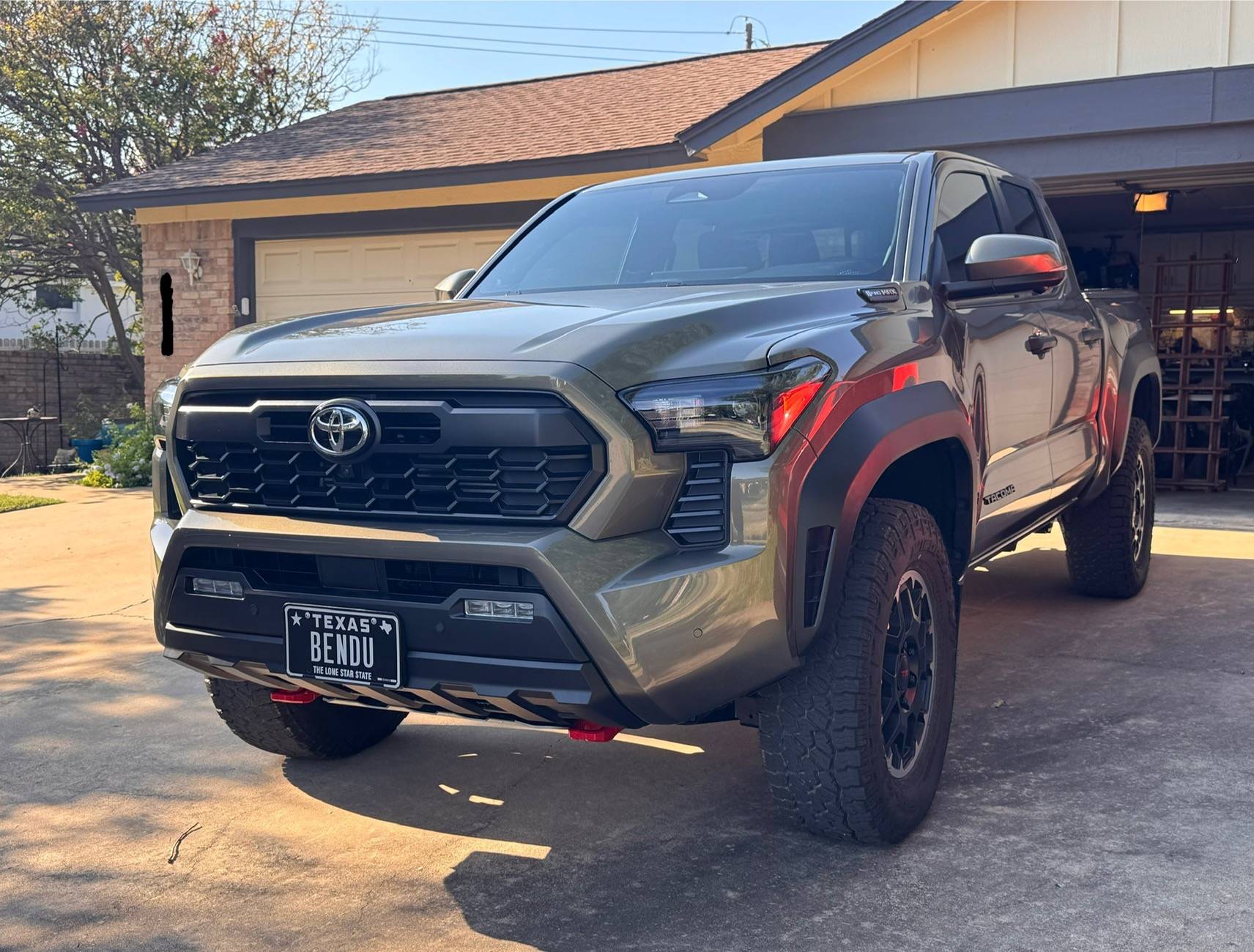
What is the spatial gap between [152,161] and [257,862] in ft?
61.9

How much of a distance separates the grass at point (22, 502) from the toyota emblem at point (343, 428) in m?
9.40

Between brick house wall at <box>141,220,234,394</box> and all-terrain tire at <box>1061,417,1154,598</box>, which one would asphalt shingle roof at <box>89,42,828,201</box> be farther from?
all-terrain tire at <box>1061,417,1154,598</box>

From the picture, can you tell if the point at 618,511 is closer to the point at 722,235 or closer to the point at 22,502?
the point at 722,235

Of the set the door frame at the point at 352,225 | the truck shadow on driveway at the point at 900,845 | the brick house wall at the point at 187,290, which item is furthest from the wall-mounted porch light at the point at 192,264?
the truck shadow on driveway at the point at 900,845

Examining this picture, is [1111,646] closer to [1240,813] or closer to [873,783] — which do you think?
[1240,813]

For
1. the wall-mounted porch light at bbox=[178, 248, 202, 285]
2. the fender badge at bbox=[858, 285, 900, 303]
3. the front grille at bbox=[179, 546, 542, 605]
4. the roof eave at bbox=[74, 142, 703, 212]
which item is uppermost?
the roof eave at bbox=[74, 142, 703, 212]

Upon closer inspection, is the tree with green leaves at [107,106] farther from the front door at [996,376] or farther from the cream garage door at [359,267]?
the front door at [996,376]

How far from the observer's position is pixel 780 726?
334 cm

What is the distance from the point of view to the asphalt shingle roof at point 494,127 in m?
12.5

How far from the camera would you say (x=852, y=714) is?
3.25 metres

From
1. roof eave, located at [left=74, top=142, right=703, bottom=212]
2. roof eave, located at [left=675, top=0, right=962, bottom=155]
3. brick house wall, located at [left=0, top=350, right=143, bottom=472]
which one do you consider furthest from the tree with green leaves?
roof eave, located at [left=675, top=0, right=962, bottom=155]

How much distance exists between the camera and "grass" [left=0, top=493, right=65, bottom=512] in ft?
37.8

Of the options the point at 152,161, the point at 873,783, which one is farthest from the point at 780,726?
the point at 152,161

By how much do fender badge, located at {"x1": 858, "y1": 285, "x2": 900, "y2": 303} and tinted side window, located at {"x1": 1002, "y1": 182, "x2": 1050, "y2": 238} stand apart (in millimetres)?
1758
